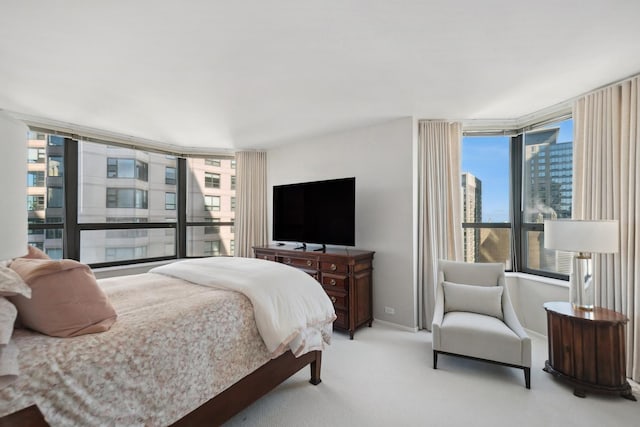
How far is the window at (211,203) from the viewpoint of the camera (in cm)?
512

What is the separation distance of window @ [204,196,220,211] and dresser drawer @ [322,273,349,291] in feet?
8.93

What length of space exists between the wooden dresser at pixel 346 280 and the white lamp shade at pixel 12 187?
112 inches

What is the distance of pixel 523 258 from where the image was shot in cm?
358

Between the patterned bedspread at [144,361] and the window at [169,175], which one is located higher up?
the window at [169,175]

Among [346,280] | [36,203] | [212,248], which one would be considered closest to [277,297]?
Answer: [346,280]

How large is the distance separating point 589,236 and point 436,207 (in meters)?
1.47

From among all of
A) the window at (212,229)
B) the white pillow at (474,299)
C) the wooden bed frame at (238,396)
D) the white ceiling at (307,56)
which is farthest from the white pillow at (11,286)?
the window at (212,229)

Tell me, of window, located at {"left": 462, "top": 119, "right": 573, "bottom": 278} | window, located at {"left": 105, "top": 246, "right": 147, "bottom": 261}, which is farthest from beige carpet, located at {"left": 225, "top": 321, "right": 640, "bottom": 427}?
window, located at {"left": 105, "top": 246, "right": 147, "bottom": 261}

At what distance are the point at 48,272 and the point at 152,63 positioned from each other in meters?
1.68

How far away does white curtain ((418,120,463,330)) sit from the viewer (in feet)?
11.4

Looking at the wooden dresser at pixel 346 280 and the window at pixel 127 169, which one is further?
the window at pixel 127 169

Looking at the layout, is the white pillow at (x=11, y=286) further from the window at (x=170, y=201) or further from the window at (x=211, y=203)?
the window at (x=211, y=203)

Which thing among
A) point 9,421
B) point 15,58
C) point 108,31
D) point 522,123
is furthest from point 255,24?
point 522,123

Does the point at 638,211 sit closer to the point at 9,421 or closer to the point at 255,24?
the point at 255,24
